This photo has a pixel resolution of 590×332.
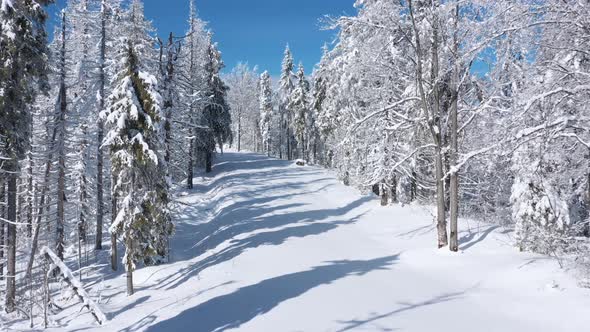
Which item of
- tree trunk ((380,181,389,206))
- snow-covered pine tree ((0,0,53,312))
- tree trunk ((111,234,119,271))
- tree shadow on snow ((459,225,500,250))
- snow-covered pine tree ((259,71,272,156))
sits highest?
snow-covered pine tree ((259,71,272,156))

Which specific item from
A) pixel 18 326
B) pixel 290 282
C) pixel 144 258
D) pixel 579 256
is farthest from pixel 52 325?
pixel 579 256

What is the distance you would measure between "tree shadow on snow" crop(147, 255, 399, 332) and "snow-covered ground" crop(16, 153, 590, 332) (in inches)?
1.4

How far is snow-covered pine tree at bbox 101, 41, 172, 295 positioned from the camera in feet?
53.9

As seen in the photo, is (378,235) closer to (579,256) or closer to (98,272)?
(579,256)

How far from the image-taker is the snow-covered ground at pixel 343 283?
8.86m

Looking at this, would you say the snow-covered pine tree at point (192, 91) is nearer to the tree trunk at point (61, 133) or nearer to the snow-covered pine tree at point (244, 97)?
the tree trunk at point (61, 133)

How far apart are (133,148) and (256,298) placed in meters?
8.94

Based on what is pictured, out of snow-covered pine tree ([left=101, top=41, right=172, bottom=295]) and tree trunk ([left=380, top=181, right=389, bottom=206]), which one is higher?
snow-covered pine tree ([left=101, top=41, right=172, bottom=295])

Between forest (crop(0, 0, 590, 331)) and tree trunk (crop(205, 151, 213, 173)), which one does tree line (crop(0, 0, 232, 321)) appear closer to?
forest (crop(0, 0, 590, 331))

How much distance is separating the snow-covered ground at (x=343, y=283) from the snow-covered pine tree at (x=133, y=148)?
256cm

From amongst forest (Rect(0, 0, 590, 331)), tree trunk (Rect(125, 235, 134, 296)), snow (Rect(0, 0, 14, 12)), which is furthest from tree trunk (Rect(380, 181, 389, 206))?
snow (Rect(0, 0, 14, 12))

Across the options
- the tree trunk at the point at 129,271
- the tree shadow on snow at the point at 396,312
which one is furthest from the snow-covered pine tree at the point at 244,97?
the tree shadow on snow at the point at 396,312

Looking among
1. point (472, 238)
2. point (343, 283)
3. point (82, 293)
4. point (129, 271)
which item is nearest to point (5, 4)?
point (82, 293)

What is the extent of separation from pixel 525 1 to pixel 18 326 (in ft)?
57.0
